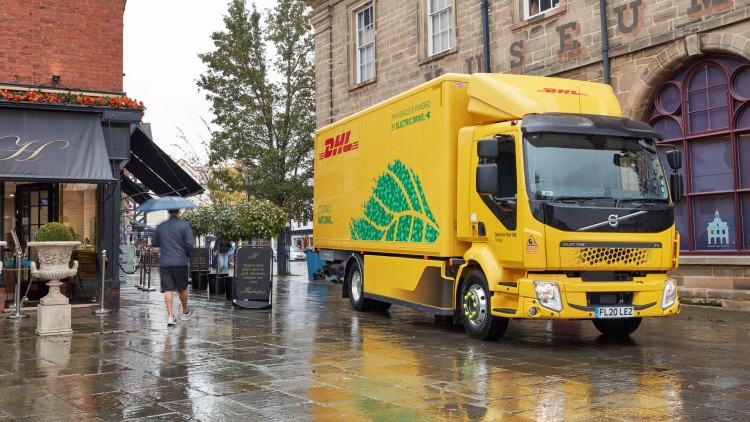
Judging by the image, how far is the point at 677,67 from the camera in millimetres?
14430

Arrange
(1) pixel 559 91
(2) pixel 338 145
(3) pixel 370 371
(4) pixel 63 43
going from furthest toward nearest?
(4) pixel 63 43 → (2) pixel 338 145 → (1) pixel 559 91 → (3) pixel 370 371

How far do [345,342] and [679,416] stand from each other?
4.97 meters

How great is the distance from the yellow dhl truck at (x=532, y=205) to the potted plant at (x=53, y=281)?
16.3 feet

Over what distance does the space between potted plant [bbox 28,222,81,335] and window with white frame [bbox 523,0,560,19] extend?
11064 millimetres

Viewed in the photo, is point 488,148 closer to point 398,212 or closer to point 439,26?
point 398,212

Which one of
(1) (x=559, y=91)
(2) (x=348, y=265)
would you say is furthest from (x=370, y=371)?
(2) (x=348, y=265)

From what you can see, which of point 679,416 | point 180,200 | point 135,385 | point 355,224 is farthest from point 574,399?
point 180,200

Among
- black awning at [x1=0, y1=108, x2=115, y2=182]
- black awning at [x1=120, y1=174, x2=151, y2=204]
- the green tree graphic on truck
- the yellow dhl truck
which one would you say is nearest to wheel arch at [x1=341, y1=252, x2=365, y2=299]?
the green tree graphic on truck

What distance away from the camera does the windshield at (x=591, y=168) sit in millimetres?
9250

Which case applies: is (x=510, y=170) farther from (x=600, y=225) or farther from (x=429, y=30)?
(x=429, y=30)

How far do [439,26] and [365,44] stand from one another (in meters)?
3.61

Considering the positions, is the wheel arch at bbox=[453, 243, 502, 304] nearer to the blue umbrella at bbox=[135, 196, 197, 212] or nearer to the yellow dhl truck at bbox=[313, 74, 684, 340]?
the yellow dhl truck at bbox=[313, 74, 684, 340]

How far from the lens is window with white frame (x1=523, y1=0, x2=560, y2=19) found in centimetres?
1708

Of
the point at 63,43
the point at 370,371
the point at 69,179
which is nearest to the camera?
the point at 370,371
